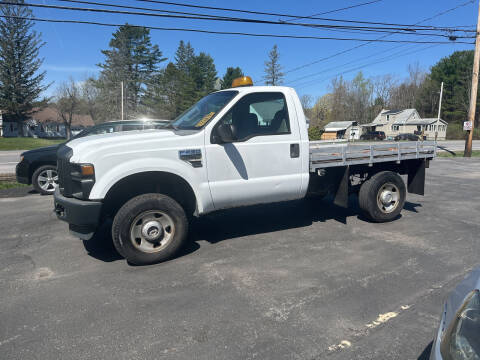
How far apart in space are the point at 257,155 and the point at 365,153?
2.06 meters

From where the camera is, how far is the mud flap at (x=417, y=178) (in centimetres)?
610

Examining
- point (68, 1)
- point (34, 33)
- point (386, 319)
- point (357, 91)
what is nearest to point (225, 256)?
point (386, 319)

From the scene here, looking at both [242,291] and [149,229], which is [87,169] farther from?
[242,291]

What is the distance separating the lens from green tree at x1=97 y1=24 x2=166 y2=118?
5219 cm

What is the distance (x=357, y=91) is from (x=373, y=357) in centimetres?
9023

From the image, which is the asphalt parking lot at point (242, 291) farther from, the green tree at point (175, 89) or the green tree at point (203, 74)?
the green tree at point (203, 74)

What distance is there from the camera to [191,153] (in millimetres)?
4191

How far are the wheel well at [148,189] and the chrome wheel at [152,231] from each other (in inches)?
16.0

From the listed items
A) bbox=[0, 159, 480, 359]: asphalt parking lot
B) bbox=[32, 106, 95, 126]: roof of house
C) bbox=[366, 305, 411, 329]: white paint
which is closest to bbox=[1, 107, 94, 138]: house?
bbox=[32, 106, 95, 126]: roof of house

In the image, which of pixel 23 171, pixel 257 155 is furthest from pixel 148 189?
pixel 23 171

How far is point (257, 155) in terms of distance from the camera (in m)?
4.58

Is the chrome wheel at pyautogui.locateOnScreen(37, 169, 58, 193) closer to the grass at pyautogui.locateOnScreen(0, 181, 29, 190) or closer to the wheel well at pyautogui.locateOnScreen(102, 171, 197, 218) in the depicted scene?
the grass at pyautogui.locateOnScreen(0, 181, 29, 190)

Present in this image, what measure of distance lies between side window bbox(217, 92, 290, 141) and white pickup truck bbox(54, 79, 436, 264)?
14 millimetres

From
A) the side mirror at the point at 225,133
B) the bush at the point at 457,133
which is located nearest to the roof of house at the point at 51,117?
the side mirror at the point at 225,133
